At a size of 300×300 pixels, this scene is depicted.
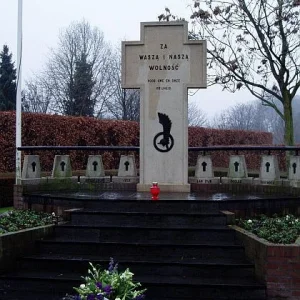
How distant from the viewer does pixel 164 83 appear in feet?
36.1

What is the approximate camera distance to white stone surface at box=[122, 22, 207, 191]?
432 inches

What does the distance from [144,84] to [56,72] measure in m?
31.2

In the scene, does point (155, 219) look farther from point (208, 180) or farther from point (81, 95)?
point (81, 95)

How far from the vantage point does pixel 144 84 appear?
11.1 metres

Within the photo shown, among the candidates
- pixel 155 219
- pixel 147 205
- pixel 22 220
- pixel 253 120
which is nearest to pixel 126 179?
pixel 147 205

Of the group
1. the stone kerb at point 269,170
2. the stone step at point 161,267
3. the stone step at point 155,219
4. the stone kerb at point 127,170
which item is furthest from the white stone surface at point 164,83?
the stone step at point 161,267

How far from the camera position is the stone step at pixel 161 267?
21.4 ft

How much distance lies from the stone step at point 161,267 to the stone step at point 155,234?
586 mm

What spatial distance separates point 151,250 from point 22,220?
2.40 m

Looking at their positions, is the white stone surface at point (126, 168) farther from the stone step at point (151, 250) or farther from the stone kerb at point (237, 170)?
the stone step at point (151, 250)

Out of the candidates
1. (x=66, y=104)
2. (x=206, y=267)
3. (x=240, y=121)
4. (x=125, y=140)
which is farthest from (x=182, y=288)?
(x=240, y=121)

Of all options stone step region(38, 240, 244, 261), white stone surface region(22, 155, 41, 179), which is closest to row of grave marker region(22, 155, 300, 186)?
white stone surface region(22, 155, 41, 179)

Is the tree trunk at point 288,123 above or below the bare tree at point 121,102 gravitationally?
below

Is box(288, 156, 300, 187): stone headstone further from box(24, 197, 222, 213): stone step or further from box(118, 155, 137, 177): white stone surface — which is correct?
box(118, 155, 137, 177): white stone surface
